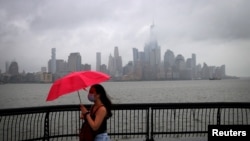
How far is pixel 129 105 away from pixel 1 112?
3392 mm

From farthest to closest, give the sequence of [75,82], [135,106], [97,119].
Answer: [135,106] < [75,82] < [97,119]

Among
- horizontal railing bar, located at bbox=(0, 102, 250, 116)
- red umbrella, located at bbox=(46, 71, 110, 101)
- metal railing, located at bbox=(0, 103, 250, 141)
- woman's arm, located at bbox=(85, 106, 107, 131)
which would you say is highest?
red umbrella, located at bbox=(46, 71, 110, 101)

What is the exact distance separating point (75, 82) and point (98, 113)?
579mm

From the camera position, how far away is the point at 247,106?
9.28 meters

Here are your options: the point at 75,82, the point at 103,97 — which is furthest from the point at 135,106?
the point at 75,82

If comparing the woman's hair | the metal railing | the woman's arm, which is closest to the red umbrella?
the woman's hair

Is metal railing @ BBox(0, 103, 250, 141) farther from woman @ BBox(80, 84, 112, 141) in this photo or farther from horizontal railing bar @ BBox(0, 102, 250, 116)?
woman @ BBox(80, 84, 112, 141)

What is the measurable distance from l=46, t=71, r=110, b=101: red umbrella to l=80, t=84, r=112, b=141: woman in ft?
0.48

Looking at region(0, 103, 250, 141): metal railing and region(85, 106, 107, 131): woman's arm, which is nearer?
region(85, 106, 107, 131): woman's arm

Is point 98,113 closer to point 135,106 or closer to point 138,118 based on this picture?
point 135,106

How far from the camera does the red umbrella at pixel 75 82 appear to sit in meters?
4.34

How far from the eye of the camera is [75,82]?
4.44m

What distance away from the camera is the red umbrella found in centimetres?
434

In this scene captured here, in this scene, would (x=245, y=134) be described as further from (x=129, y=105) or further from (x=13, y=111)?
(x=13, y=111)
